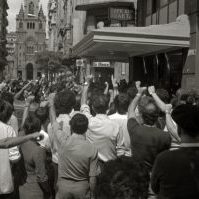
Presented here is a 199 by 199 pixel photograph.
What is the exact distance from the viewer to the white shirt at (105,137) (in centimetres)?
621

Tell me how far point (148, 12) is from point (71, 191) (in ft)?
59.0

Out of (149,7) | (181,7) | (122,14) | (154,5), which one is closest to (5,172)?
(181,7)

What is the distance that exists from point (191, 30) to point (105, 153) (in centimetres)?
1024

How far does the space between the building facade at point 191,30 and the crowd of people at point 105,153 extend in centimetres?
794

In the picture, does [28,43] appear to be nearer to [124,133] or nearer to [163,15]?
[163,15]

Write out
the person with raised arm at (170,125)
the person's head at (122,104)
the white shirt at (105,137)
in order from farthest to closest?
the person's head at (122,104)
the white shirt at (105,137)
the person with raised arm at (170,125)

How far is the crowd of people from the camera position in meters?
3.20

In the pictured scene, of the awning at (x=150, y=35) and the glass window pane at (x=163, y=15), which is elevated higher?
the glass window pane at (x=163, y=15)

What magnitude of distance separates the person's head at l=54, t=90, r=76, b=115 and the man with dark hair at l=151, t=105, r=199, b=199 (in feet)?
8.90

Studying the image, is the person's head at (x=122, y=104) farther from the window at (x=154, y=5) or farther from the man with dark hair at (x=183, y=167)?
the window at (x=154, y=5)

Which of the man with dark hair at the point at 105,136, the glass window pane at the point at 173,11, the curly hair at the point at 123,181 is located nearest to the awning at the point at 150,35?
the glass window pane at the point at 173,11

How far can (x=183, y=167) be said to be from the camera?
370 cm

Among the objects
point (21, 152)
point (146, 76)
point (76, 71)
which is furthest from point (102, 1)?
point (21, 152)

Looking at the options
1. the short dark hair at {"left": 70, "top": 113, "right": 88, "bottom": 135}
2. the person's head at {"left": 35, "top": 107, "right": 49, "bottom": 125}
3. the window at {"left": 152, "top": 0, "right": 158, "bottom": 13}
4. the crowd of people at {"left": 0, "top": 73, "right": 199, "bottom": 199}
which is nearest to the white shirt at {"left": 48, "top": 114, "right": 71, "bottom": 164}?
the crowd of people at {"left": 0, "top": 73, "right": 199, "bottom": 199}
